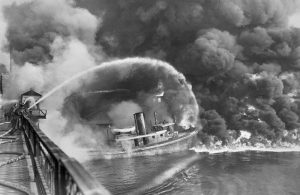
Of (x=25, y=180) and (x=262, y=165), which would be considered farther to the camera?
(x=262, y=165)

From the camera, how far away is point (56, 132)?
65.7 meters

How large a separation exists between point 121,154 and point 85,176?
169 ft

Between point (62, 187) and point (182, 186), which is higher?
point (62, 187)

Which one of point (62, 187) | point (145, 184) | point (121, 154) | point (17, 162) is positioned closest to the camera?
point (62, 187)

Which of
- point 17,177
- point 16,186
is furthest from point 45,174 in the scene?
point 17,177

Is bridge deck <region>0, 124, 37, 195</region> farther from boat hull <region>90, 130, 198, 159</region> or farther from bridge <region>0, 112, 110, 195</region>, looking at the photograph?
boat hull <region>90, 130, 198, 159</region>

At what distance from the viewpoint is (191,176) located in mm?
41625

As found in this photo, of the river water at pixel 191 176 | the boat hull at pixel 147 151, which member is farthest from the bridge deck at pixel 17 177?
the boat hull at pixel 147 151

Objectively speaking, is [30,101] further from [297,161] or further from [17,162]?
Result: [297,161]

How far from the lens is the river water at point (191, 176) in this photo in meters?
34.4

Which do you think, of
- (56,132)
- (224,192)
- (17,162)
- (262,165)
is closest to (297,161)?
(262,165)

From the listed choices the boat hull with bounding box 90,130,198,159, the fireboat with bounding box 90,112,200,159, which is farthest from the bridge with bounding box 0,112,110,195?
the fireboat with bounding box 90,112,200,159

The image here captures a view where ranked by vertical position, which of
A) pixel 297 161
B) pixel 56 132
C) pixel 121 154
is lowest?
pixel 297 161

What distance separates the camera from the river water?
34406 mm
